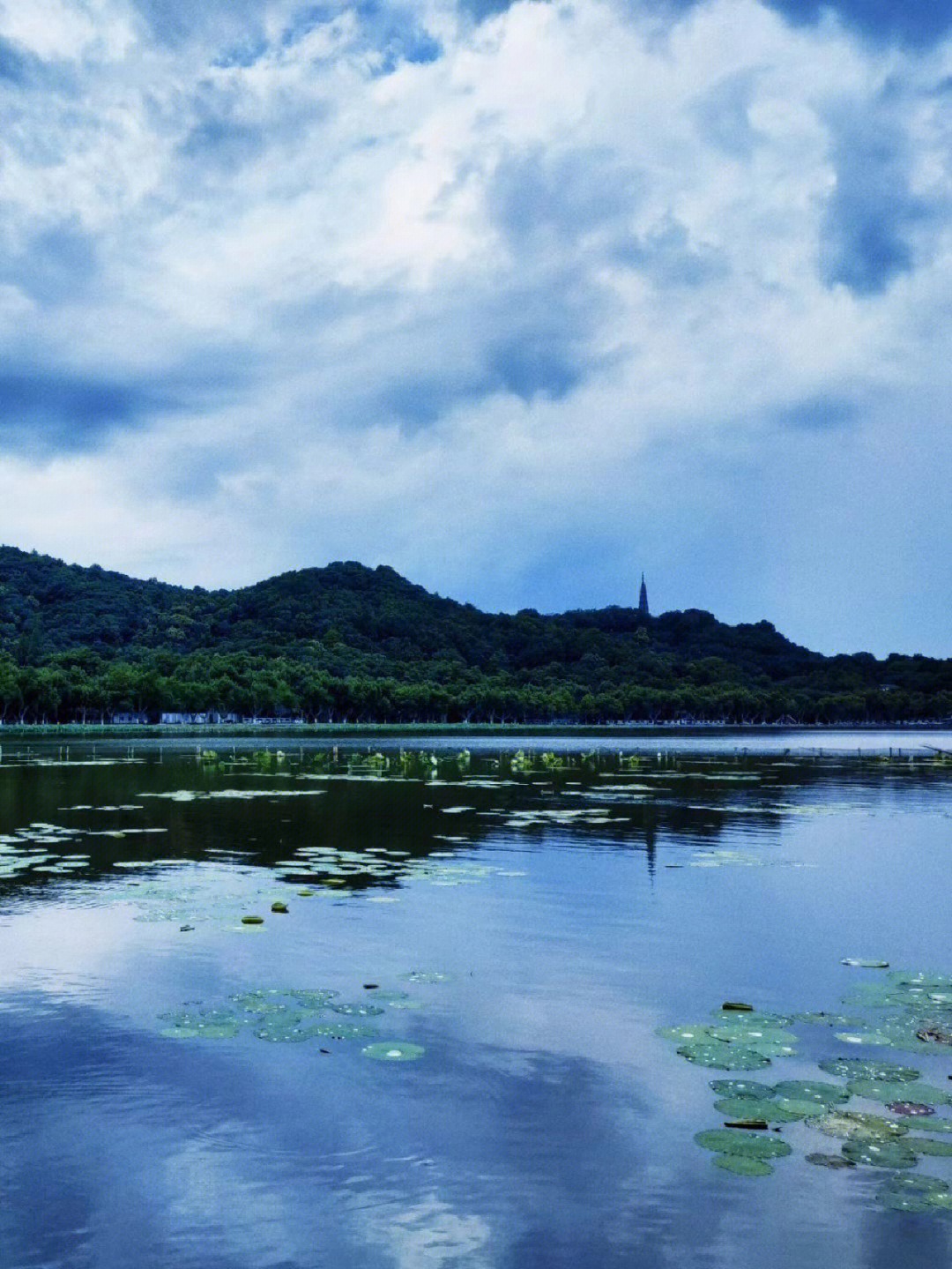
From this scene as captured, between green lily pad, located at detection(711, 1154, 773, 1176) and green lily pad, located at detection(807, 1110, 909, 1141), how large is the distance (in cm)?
74

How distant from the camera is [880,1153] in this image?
7352 mm

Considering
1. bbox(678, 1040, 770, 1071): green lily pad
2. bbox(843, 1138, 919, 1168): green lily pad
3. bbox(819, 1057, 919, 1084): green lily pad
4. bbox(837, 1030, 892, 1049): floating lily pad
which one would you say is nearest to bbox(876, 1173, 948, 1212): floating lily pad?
bbox(843, 1138, 919, 1168): green lily pad

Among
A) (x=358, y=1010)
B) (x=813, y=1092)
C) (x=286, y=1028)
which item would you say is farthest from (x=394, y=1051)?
(x=813, y=1092)

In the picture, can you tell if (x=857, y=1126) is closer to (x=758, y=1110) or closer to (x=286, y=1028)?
(x=758, y=1110)

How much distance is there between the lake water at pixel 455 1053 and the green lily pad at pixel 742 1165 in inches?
1.1

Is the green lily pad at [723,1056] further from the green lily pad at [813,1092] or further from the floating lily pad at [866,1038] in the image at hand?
the floating lily pad at [866,1038]

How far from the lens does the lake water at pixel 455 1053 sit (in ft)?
21.6

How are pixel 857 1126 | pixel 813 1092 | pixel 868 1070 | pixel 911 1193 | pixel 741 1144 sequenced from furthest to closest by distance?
pixel 868 1070, pixel 813 1092, pixel 857 1126, pixel 741 1144, pixel 911 1193

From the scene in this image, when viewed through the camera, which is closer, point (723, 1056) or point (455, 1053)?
point (723, 1056)

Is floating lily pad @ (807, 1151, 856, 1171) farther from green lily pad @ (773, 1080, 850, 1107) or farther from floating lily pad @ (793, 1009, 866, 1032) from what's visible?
floating lily pad @ (793, 1009, 866, 1032)

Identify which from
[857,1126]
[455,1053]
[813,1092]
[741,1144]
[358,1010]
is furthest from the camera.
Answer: [358,1010]

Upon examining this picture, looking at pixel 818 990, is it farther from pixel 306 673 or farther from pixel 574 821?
pixel 306 673

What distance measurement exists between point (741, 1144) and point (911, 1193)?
120cm

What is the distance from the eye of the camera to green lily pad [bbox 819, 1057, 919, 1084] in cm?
884
